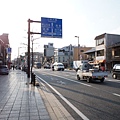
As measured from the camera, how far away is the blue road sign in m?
18.8

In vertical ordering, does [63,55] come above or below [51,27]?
above

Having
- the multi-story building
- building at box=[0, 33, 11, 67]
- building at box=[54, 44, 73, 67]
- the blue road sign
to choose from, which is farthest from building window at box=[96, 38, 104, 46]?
building at box=[54, 44, 73, 67]

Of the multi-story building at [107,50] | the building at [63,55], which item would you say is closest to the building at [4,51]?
the multi-story building at [107,50]

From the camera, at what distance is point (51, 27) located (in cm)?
1908

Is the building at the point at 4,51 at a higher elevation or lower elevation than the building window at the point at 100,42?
lower

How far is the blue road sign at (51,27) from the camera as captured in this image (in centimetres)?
1880

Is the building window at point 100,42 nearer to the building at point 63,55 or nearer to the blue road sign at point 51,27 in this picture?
the blue road sign at point 51,27

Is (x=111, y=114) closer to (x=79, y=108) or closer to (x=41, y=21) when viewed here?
(x=79, y=108)

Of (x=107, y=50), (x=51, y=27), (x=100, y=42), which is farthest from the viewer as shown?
(x=100, y=42)

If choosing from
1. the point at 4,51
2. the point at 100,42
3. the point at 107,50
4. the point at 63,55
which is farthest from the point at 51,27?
the point at 63,55

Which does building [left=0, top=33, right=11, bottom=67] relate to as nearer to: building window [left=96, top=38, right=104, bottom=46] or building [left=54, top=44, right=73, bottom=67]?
building window [left=96, top=38, right=104, bottom=46]

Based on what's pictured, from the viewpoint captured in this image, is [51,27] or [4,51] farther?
[4,51]

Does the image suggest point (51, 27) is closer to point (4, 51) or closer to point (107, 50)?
point (107, 50)

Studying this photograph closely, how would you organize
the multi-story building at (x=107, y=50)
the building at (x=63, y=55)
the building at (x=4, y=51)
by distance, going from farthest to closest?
the building at (x=63, y=55) < the multi-story building at (x=107, y=50) < the building at (x=4, y=51)
